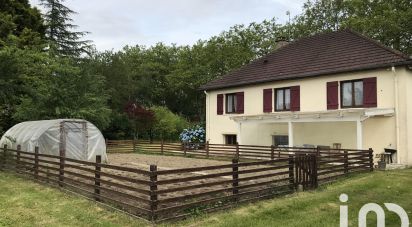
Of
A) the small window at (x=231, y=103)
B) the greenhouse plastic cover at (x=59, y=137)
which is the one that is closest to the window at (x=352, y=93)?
the small window at (x=231, y=103)

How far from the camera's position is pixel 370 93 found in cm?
1848

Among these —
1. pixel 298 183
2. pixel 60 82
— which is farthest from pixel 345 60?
pixel 60 82

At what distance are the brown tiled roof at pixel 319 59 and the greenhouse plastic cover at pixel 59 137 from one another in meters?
10.4

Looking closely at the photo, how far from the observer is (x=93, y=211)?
892 cm

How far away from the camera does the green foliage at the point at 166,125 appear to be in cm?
4056

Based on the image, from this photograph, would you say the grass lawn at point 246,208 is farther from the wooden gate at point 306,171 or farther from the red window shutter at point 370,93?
the red window shutter at point 370,93

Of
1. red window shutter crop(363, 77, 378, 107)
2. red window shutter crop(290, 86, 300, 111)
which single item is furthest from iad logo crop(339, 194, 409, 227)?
red window shutter crop(290, 86, 300, 111)

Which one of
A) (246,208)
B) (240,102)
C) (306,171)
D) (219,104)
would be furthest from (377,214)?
(219,104)

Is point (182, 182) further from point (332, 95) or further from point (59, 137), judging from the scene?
point (332, 95)

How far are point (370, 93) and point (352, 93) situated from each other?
3.45 feet

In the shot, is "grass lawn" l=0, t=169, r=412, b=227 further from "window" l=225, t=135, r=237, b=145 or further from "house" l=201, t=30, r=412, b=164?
"window" l=225, t=135, r=237, b=145

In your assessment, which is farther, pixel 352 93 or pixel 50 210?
pixel 352 93

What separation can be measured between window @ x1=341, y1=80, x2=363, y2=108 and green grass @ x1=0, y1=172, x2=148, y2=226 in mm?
14132

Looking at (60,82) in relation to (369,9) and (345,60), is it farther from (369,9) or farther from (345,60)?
(369,9)
